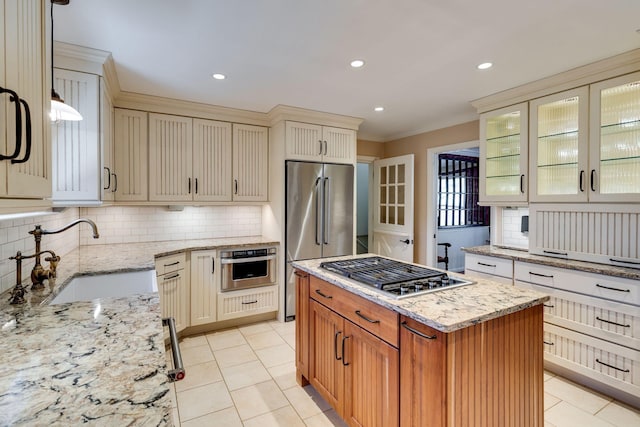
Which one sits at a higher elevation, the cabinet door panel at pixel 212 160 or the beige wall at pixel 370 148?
the beige wall at pixel 370 148

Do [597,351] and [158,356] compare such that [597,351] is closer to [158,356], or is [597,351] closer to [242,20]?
[158,356]

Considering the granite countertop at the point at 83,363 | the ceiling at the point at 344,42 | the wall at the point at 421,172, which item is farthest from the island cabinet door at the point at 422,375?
the wall at the point at 421,172

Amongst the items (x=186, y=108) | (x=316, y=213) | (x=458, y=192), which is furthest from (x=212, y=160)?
(x=458, y=192)

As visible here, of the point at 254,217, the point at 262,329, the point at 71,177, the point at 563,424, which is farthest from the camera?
the point at 254,217

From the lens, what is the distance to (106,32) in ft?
6.38

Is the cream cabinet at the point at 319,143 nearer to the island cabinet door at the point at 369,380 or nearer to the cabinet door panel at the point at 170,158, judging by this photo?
the cabinet door panel at the point at 170,158

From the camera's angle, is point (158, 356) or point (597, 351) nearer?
point (158, 356)

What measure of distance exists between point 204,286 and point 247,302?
1.71 feet

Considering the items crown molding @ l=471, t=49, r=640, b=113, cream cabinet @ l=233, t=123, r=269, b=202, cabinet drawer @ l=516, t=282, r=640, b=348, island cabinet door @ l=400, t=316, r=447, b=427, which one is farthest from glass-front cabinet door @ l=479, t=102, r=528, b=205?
cream cabinet @ l=233, t=123, r=269, b=202

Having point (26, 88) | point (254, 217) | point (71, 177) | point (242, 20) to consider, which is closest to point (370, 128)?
point (254, 217)

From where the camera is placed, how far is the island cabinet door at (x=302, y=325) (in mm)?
2244

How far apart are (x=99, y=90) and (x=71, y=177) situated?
26.4 inches

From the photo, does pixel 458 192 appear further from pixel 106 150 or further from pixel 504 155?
pixel 106 150

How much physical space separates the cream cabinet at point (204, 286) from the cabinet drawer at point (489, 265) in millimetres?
2652
